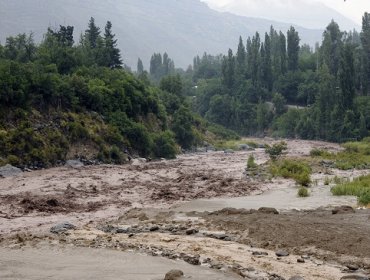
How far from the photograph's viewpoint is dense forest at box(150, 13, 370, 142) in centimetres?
9231

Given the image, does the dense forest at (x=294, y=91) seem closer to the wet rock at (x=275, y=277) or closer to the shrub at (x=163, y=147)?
the shrub at (x=163, y=147)

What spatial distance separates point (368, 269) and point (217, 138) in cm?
8011

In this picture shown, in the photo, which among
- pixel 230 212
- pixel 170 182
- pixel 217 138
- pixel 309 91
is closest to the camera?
pixel 230 212

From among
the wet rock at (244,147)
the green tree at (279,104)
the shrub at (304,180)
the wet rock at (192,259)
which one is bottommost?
the wet rock at (244,147)

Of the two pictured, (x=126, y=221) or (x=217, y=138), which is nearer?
(x=126, y=221)

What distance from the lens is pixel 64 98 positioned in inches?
2101

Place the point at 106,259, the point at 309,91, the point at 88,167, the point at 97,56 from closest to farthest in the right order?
the point at 106,259, the point at 88,167, the point at 97,56, the point at 309,91

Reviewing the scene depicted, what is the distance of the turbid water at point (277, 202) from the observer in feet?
81.6

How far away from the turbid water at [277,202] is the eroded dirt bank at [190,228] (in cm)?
7

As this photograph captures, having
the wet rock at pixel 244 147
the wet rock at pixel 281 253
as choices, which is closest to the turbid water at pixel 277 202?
the wet rock at pixel 281 253

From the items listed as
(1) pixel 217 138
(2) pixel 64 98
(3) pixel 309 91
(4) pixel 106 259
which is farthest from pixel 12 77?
(3) pixel 309 91

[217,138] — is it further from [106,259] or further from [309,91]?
[106,259]

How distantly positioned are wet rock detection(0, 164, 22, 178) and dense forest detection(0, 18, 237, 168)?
1.79 metres

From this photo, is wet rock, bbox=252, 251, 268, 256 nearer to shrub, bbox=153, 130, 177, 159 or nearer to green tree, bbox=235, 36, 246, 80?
shrub, bbox=153, 130, 177, 159
